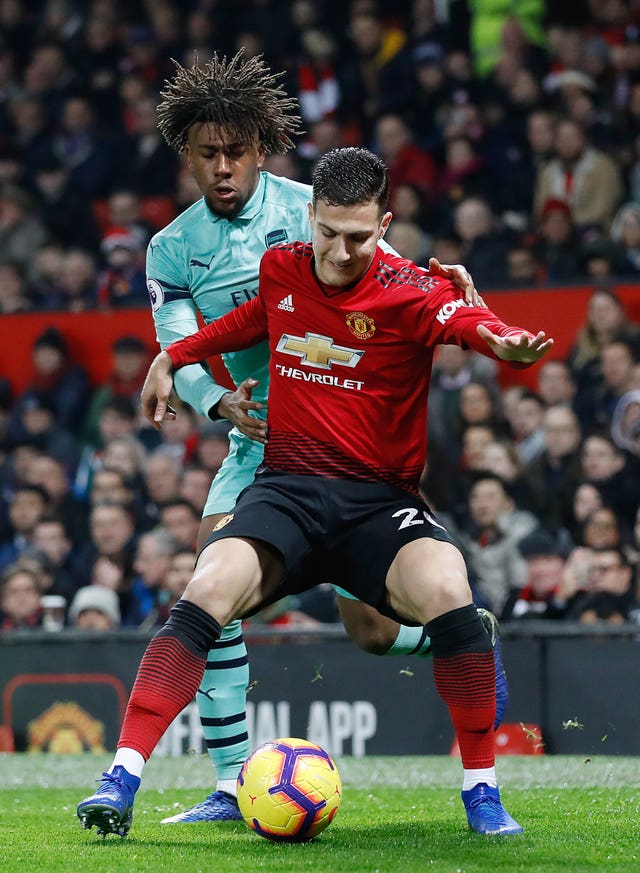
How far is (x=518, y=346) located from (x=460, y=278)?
650 millimetres

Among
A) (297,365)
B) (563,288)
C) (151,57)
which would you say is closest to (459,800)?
(297,365)

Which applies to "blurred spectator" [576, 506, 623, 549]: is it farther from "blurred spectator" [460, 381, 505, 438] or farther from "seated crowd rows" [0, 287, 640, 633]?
"blurred spectator" [460, 381, 505, 438]

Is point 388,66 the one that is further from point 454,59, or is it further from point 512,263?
point 512,263

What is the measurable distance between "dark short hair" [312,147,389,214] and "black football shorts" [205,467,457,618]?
0.96 m

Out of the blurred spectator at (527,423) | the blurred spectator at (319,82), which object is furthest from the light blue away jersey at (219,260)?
the blurred spectator at (319,82)

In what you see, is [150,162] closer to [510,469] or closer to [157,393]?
[510,469]

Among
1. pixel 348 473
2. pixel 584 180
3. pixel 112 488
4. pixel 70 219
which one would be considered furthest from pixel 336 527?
pixel 70 219

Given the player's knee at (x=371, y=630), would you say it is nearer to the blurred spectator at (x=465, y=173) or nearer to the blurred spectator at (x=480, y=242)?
the blurred spectator at (x=480, y=242)

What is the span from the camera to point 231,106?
5883 millimetres

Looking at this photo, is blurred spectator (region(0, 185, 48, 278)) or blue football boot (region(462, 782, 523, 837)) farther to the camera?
blurred spectator (region(0, 185, 48, 278))

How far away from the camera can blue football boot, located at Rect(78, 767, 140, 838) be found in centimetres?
459

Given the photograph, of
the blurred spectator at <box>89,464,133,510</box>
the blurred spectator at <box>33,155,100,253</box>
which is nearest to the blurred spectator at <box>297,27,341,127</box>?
the blurred spectator at <box>33,155,100,253</box>

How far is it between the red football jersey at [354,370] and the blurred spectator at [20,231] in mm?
9748

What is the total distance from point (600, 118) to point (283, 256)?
7654 mm
